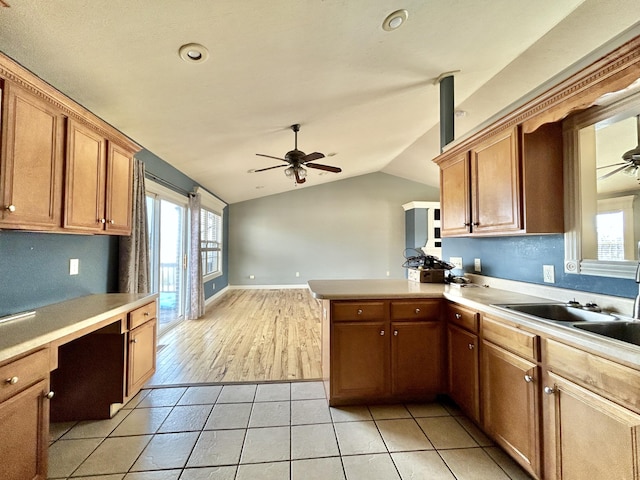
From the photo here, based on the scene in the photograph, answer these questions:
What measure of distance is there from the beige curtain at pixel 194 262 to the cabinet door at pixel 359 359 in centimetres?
337

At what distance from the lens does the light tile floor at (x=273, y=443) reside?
155 centimetres

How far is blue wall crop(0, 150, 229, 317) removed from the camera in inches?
66.2

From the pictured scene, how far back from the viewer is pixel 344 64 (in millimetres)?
2176

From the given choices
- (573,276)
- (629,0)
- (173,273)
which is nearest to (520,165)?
(573,276)

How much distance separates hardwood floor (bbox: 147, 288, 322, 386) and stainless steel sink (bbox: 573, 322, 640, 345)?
6.73 feet

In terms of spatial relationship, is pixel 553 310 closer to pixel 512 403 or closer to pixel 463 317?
pixel 463 317

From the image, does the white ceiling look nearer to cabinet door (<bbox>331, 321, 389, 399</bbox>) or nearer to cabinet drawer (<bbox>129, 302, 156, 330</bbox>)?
cabinet drawer (<bbox>129, 302, 156, 330</bbox>)

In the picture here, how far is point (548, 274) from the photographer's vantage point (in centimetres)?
193

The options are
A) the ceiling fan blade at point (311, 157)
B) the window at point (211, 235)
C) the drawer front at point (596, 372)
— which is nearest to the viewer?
the drawer front at point (596, 372)

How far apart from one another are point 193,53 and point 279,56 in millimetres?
539

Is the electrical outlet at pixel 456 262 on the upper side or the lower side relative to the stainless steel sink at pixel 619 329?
upper

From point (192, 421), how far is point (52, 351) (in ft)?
3.39

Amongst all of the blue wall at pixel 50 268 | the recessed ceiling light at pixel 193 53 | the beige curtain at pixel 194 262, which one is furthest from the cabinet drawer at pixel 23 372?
the beige curtain at pixel 194 262

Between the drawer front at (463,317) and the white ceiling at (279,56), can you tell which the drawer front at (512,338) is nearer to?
the drawer front at (463,317)
